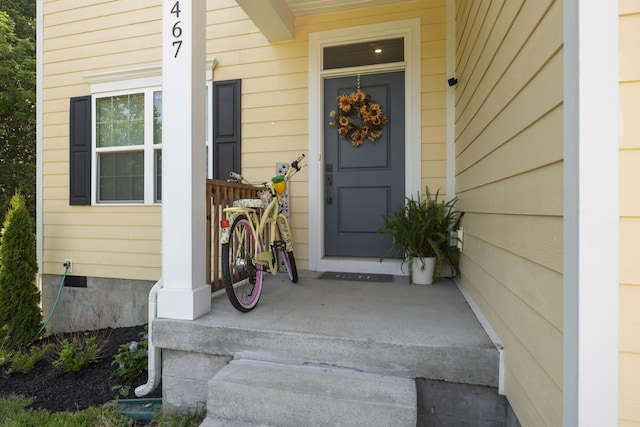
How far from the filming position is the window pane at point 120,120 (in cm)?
381

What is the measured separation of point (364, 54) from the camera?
318 centimetres

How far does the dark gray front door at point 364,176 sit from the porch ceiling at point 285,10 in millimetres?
648

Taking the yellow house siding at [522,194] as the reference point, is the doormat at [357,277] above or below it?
below

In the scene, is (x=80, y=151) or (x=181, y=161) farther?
(x=80, y=151)

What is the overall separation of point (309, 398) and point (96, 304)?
3.71 meters

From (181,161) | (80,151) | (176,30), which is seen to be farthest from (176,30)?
(80,151)

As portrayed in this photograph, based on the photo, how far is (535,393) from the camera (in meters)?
1.09

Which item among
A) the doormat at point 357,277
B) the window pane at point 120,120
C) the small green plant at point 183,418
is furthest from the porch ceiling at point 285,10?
the small green plant at point 183,418

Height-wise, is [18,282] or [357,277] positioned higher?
[357,277]

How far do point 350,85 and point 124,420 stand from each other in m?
3.15

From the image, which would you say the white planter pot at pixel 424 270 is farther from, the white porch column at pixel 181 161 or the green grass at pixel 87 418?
the green grass at pixel 87 418

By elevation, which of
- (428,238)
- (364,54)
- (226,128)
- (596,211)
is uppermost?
(364,54)

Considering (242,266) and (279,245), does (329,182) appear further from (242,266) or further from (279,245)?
(242,266)

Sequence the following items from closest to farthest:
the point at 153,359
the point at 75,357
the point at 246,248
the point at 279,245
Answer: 1. the point at 153,359
2. the point at 246,248
3. the point at 75,357
4. the point at 279,245
